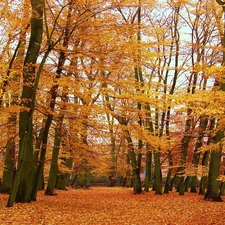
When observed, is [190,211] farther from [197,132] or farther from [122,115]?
[197,132]

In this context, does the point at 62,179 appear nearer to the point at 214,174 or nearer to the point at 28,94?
the point at 214,174

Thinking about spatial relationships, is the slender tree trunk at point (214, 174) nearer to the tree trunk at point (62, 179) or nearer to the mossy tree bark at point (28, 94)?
the mossy tree bark at point (28, 94)

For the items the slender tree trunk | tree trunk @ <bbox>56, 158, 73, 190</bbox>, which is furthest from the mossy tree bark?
tree trunk @ <bbox>56, 158, 73, 190</bbox>

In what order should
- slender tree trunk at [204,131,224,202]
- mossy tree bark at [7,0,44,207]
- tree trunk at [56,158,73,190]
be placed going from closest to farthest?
mossy tree bark at [7,0,44,207]
slender tree trunk at [204,131,224,202]
tree trunk at [56,158,73,190]

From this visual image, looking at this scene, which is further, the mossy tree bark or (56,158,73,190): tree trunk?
(56,158,73,190): tree trunk

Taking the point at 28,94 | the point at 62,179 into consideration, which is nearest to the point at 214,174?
the point at 28,94

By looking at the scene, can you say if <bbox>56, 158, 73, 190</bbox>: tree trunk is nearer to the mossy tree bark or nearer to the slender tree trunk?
the slender tree trunk

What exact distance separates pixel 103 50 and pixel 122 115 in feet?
8.54

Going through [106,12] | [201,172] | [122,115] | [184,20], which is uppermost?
[184,20]

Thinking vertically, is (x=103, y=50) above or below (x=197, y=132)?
above

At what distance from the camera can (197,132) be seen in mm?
18859

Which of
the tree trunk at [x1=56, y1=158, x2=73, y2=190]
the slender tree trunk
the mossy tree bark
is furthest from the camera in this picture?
the tree trunk at [x1=56, y1=158, x2=73, y2=190]

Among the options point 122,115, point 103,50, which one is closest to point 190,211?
point 122,115

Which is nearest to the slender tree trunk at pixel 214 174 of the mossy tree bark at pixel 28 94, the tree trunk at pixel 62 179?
the mossy tree bark at pixel 28 94
